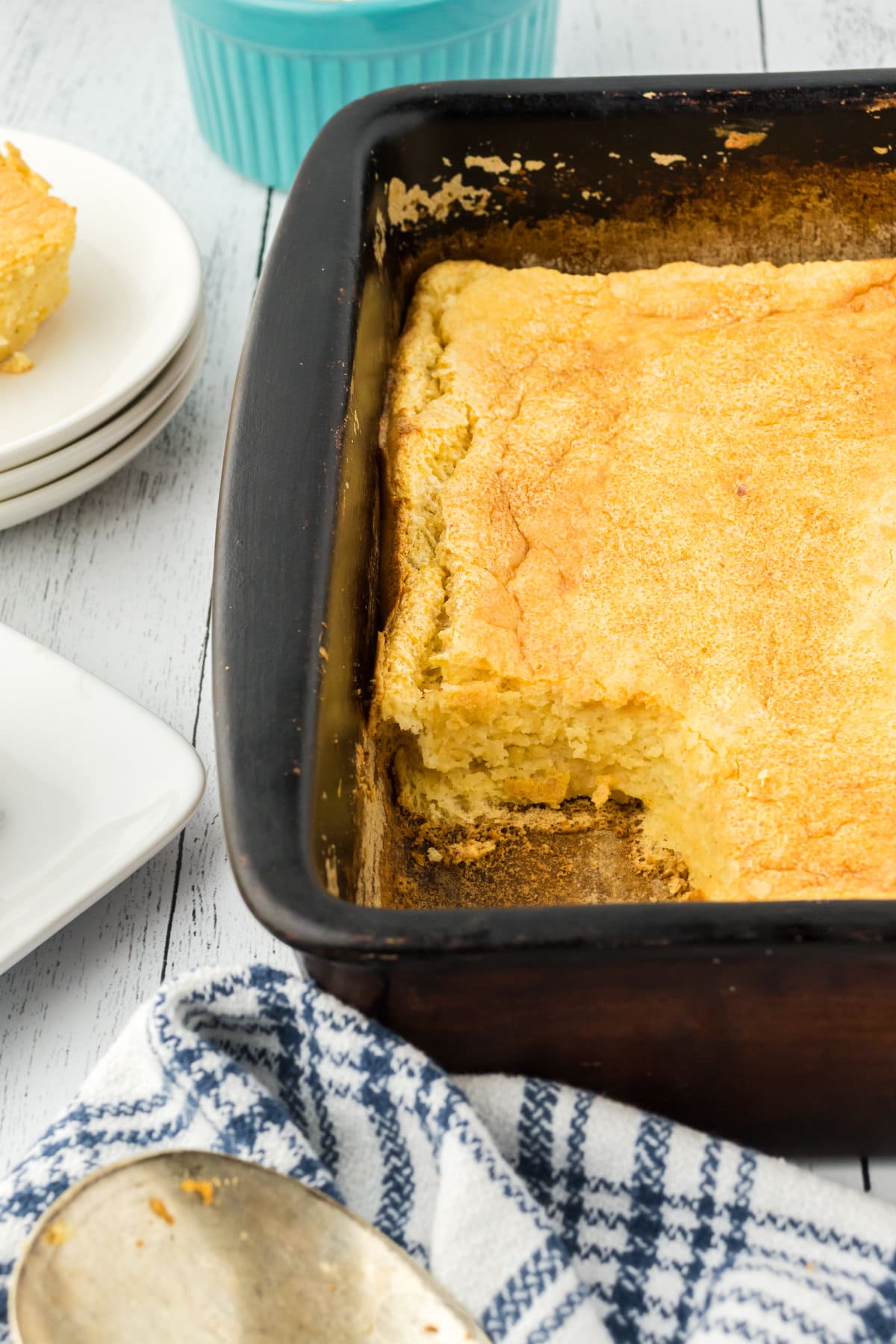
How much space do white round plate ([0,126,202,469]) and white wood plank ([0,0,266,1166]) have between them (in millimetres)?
139

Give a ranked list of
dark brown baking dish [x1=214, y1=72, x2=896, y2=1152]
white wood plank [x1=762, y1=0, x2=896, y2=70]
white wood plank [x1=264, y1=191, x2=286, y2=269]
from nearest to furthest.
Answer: dark brown baking dish [x1=214, y1=72, x2=896, y2=1152], white wood plank [x1=264, y1=191, x2=286, y2=269], white wood plank [x1=762, y1=0, x2=896, y2=70]

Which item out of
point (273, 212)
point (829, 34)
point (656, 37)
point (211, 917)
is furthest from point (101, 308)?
point (829, 34)

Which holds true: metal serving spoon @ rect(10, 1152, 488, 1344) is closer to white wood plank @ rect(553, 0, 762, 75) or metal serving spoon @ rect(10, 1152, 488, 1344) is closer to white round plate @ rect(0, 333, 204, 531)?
white round plate @ rect(0, 333, 204, 531)

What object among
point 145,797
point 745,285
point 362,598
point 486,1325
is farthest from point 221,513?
point 745,285

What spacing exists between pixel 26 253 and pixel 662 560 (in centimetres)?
92

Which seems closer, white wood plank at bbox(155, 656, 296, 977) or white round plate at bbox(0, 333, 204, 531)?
white wood plank at bbox(155, 656, 296, 977)

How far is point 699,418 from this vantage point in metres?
1.62

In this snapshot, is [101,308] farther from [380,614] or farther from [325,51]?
[380,614]

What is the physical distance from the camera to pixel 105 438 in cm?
178

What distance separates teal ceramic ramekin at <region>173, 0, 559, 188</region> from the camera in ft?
6.75

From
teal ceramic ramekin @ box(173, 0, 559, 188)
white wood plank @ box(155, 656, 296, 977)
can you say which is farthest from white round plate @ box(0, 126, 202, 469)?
white wood plank @ box(155, 656, 296, 977)

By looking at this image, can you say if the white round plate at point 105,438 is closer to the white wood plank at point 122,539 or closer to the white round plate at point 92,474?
the white round plate at point 92,474

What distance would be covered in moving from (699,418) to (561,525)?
0.76 feet

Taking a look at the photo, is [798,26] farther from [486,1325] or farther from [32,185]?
[486,1325]
